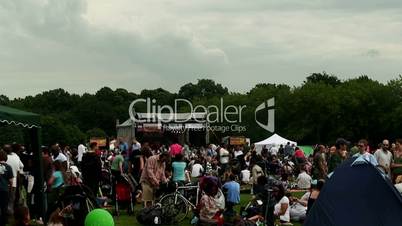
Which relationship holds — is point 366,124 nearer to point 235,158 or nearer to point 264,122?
point 264,122

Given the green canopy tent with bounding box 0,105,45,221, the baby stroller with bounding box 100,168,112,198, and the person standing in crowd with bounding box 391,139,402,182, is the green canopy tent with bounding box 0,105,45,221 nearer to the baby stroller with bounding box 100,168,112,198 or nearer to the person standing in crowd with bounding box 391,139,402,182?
the baby stroller with bounding box 100,168,112,198

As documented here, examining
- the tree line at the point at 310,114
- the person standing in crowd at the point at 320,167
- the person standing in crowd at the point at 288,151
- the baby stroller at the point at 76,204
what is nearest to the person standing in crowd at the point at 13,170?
the baby stroller at the point at 76,204

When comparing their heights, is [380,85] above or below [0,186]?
above

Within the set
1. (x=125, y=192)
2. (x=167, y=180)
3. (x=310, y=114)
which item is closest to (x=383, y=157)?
(x=167, y=180)

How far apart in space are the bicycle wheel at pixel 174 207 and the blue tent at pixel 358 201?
406 cm

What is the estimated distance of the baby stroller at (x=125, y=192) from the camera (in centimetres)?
1667

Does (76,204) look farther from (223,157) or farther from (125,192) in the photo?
(223,157)

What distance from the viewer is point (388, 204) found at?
11.6 metres

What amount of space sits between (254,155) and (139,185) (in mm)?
10523

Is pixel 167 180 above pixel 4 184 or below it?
below

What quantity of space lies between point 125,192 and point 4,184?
436 cm

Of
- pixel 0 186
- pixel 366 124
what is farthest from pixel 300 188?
pixel 366 124

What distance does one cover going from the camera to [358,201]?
11.6 meters

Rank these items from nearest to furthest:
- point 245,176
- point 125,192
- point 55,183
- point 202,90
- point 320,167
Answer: point 55,183
point 125,192
point 320,167
point 245,176
point 202,90
